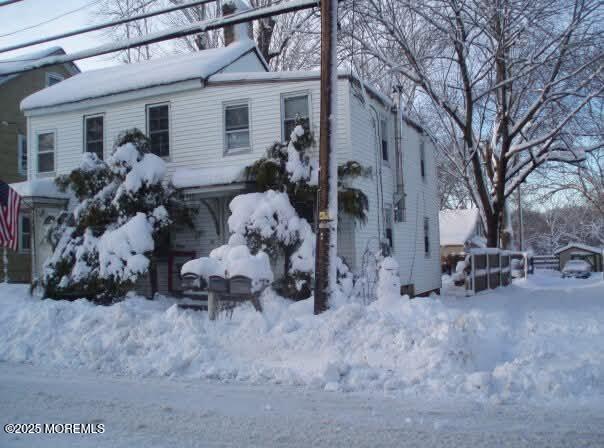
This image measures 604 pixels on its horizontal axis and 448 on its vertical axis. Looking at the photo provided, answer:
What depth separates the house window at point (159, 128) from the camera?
15797 mm

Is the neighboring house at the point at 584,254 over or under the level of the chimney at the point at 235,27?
under

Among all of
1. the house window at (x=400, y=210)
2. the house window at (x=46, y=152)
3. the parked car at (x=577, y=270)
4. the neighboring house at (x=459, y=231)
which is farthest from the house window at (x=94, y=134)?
the neighboring house at (x=459, y=231)

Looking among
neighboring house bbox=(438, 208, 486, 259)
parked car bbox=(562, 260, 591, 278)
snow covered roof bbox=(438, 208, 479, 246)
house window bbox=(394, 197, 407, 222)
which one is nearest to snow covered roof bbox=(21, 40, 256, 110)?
house window bbox=(394, 197, 407, 222)

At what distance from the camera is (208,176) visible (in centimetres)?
1360

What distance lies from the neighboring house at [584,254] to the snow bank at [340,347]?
32.3 metres

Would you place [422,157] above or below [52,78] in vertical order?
below

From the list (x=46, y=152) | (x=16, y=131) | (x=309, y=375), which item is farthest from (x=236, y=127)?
(x=16, y=131)

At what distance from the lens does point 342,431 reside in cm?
516

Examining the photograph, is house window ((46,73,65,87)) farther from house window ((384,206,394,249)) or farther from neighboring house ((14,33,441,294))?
house window ((384,206,394,249))

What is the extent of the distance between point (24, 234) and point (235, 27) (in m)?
11.4

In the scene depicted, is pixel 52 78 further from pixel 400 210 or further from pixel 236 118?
pixel 400 210

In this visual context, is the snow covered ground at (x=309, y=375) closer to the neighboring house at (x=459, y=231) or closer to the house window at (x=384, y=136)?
the house window at (x=384, y=136)

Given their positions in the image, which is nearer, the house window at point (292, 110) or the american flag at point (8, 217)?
the american flag at point (8, 217)

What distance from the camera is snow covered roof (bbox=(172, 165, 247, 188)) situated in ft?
43.5
